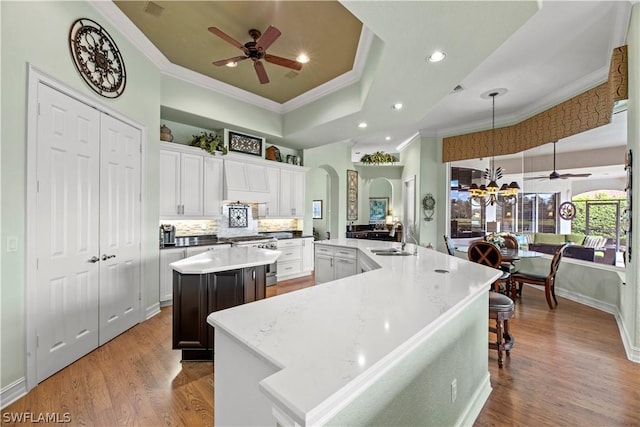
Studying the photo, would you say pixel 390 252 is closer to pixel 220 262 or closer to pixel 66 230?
pixel 220 262

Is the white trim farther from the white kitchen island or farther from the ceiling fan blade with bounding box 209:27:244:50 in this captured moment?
the white kitchen island

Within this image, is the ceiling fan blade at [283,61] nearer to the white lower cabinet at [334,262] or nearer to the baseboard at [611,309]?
the white lower cabinet at [334,262]

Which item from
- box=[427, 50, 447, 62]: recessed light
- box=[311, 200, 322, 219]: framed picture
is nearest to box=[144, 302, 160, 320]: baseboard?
box=[427, 50, 447, 62]: recessed light

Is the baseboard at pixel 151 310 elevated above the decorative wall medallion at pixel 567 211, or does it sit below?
below

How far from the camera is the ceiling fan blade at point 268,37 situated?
2.43 m

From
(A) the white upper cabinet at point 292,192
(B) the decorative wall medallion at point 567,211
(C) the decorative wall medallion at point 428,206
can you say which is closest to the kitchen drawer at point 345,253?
(A) the white upper cabinet at point 292,192

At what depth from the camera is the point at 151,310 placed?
11.8 ft

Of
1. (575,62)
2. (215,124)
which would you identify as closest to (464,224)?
(575,62)

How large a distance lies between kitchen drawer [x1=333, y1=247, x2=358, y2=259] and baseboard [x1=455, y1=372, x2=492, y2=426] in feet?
6.77

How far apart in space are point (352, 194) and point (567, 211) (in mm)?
5163

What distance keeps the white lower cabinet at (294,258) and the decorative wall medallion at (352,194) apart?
9.29ft

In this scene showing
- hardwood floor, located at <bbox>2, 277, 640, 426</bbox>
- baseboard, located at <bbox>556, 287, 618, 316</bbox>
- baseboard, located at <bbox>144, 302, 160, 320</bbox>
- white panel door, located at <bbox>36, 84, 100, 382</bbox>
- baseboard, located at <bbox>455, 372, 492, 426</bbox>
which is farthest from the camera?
baseboard, located at <bbox>556, 287, 618, 316</bbox>

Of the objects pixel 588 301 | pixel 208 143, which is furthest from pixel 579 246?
pixel 208 143

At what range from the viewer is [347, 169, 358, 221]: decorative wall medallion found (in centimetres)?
855
